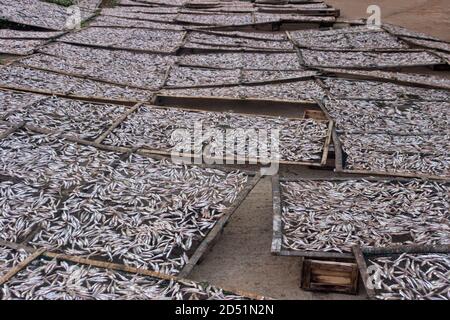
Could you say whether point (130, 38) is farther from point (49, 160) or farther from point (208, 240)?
point (208, 240)

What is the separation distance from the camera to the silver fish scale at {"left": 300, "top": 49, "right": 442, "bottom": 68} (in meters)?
10.9

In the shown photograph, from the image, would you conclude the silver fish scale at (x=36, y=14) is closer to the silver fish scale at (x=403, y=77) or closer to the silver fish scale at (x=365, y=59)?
the silver fish scale at (x=365, y=59)

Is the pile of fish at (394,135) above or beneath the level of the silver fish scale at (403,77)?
beneath

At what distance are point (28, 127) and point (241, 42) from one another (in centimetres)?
794

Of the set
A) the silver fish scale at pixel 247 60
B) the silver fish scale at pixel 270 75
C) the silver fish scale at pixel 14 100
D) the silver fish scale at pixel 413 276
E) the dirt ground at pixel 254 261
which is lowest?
the dirt ground at pixel 254 261

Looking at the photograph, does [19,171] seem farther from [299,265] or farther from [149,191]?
[299,265]

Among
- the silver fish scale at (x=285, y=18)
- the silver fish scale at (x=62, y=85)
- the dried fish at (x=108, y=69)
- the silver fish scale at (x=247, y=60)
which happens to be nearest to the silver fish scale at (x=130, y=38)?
the silver fish scale at (x=247, y=60)

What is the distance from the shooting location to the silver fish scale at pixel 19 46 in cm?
1088

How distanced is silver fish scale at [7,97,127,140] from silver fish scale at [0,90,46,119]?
5.0 inches

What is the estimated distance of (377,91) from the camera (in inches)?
359

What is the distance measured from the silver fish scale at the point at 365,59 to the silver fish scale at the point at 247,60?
16.3 inches

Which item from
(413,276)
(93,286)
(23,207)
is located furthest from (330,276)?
(23,207)

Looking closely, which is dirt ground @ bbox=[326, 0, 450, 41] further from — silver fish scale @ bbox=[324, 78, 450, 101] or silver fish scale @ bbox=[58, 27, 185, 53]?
silver fish scale @ bbox=[58, 27, 185, 53]

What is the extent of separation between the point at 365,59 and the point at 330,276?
26.5ft
